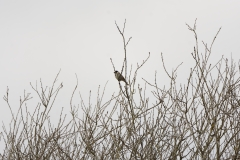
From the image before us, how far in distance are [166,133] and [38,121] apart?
1.63 metres

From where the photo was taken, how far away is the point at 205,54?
3400 mm

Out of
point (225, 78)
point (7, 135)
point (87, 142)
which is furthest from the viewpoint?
point (7, 135)

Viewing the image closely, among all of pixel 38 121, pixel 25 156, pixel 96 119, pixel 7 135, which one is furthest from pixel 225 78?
pixel 7 135

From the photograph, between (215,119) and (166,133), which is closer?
(215,119)

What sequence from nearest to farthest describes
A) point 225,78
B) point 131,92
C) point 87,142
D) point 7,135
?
point 131,92
point 225,78
point 87,142
point 7,135

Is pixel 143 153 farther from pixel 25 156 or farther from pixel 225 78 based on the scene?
pixel 25 156

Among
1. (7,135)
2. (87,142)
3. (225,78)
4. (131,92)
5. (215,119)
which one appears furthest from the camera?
(7,135)

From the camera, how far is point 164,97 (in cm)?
388

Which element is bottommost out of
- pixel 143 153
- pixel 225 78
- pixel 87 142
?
pixel 143 153

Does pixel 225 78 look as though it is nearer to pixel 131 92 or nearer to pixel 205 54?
pixel 205 54

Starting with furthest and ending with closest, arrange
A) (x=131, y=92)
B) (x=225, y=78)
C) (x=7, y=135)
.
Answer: (x=7, y=135) → (x=225, y=78) → (x=131, y=92)

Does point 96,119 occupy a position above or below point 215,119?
above

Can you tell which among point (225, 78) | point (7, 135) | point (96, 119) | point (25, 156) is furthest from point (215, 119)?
point (7, 135)

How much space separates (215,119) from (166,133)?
878 millimetres
